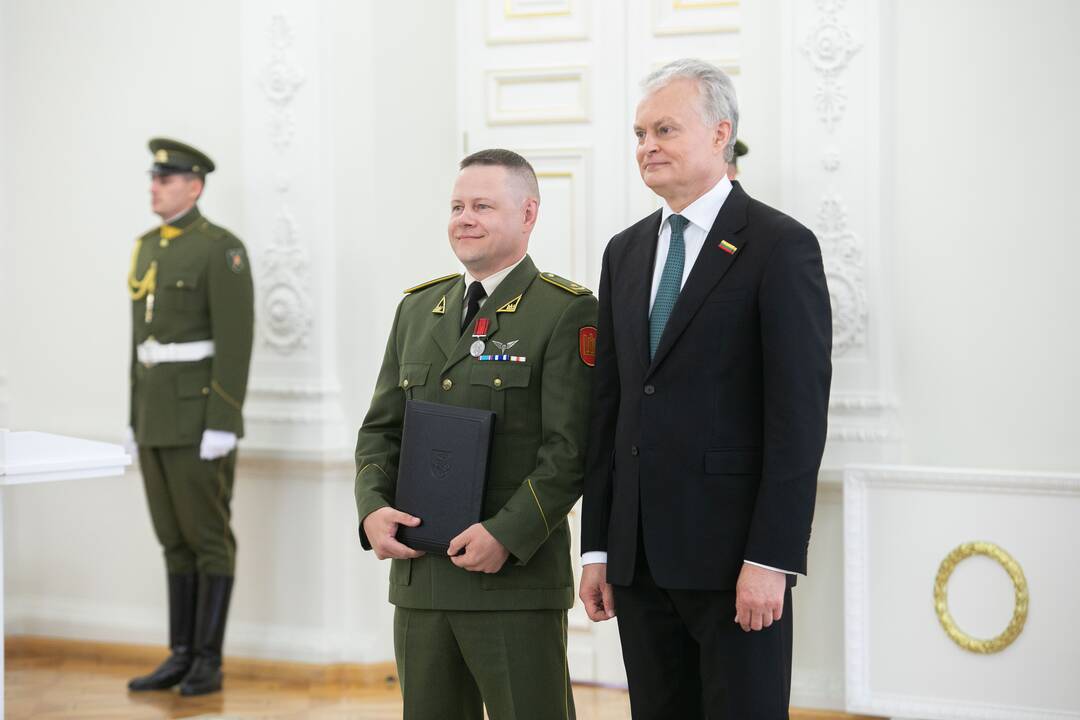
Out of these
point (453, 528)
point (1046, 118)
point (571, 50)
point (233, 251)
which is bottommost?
point (453, 528)

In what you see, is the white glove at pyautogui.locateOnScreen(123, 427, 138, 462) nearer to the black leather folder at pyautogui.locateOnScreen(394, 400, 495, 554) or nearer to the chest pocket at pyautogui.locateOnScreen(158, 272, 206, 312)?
the chest pocket at pyautogui.locateOnScreen(158, 272, 206, 312)

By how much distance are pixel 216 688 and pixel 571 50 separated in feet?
7.87

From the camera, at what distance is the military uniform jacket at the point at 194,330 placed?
3.97 meters

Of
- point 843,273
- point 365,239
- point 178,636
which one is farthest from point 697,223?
point 178,636

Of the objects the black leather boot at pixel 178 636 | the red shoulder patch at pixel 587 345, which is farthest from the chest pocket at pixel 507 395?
the black leather boot at pixel 178 636

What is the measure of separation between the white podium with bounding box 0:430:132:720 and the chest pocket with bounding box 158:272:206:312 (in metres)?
1.63

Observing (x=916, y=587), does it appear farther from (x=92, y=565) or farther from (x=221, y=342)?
(x=92, y=565)

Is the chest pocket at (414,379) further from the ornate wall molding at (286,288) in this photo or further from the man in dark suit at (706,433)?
the ornate wall molding at (286,288)

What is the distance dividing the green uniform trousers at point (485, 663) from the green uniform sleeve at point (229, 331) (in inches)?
73.1

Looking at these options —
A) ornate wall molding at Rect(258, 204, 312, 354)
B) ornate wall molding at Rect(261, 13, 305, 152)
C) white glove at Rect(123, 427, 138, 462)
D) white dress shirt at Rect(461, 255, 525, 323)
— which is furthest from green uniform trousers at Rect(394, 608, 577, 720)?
ornate wall molding at Rect(261, 13, 305, 152)

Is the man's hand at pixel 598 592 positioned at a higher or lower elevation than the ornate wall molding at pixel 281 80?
lower

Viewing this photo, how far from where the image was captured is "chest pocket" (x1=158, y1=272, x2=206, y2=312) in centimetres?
404

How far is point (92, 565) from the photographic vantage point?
4.62 m

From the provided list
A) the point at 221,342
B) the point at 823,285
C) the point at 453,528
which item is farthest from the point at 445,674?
the point at 221,342
